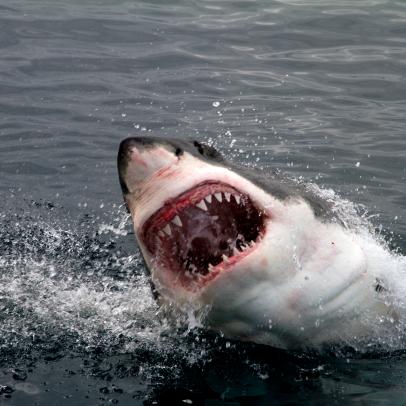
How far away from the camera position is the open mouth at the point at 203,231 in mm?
Answer: 3422

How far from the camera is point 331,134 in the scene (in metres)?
7.86

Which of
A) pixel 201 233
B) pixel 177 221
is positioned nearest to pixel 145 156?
pixel 177 221

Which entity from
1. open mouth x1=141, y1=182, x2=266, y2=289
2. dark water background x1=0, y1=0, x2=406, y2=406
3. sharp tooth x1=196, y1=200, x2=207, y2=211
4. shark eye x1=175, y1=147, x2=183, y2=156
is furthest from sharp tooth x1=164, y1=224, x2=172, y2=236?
dark water background x1=0, y1=0, x2=406, y2=406

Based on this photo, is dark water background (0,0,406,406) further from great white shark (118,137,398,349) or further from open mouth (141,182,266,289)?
open mouth (141,182,266,289)

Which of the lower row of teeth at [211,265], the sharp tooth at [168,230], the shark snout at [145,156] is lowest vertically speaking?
the lower row of teeth at [211,265]

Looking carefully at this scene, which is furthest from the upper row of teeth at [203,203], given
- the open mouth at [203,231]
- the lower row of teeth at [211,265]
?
the lower row of teeth at [211,265]

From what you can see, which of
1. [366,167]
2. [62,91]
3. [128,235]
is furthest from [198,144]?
[62,91]

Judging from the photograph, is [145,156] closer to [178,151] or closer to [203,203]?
[178,151]

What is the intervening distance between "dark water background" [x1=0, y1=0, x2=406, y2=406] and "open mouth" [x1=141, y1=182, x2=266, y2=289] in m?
0.48

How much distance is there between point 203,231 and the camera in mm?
3682

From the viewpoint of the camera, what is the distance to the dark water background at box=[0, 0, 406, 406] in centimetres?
397

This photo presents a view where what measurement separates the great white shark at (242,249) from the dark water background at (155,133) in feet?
1.02

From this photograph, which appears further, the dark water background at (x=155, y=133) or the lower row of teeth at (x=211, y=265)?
the dark water background at (x=155, y=133)

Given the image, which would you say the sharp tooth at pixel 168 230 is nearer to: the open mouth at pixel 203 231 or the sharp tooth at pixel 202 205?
the open mouth at pixel 203 231
